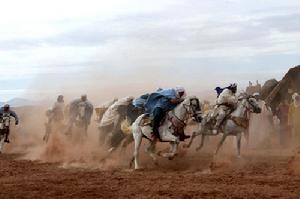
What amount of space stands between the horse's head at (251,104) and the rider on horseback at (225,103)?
1.14 ft

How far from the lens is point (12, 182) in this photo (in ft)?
51.6

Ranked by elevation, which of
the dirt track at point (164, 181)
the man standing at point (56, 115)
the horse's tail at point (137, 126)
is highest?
the man standing at point (56, 115)

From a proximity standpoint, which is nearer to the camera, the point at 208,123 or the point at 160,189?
the point at 160,189

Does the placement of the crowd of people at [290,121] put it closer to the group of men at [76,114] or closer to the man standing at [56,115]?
the group of men at [76,114]

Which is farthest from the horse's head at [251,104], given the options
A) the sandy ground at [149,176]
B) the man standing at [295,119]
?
the man standing at [295,119]

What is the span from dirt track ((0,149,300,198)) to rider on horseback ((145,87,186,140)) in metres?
1.30

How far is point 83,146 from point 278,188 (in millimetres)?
12672

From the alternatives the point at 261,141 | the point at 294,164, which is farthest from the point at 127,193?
the point at 261,141

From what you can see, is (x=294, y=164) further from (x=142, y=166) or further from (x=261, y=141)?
(x=261, y=141)

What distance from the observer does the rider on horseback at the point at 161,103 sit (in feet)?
58.0

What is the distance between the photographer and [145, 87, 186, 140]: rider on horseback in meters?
17.7

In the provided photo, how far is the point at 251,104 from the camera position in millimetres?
19781

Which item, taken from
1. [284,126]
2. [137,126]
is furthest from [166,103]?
[284,126]

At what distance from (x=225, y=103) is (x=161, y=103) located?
9.53 ft
